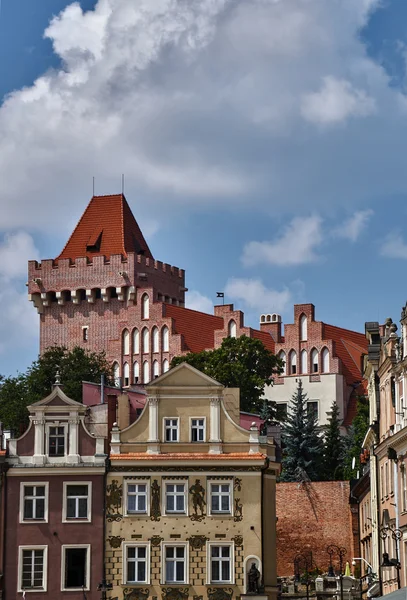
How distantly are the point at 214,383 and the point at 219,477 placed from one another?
3.30 metres

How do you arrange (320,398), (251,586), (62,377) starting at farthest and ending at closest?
(320,398) < (62,377) < (251,586)

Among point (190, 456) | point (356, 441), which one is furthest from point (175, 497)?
point (356, 441)

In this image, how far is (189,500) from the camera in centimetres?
6369

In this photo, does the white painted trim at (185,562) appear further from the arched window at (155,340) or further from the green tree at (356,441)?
the arched window at (155,340)

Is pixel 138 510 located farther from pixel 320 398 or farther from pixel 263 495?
pixel 320 398

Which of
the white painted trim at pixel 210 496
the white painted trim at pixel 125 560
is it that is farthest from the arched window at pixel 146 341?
the white painted trim at pixel 125 560

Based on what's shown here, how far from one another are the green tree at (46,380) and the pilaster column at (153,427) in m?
33.1

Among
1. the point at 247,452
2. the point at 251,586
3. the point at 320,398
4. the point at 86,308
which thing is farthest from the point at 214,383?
the point at 86,308

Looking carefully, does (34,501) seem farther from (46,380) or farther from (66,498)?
(46,380)

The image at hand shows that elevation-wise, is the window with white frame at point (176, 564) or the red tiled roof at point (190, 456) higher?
the red tiled roof at point (190, 456)

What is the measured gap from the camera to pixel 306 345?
12800 cm

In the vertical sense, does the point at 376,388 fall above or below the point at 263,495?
above

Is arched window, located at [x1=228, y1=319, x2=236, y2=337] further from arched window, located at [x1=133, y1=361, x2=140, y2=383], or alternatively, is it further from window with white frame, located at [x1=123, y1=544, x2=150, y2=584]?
window with white frame, located at [x1=123, y1=544, x2=150, y2=584]

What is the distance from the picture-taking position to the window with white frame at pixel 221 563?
6281 centimetres
